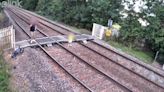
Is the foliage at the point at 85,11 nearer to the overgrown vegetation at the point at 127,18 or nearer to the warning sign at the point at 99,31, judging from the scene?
the overgrown vegetation at the point at 127,18

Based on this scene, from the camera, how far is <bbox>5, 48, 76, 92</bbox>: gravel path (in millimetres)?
8641

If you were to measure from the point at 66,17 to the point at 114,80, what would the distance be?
55.7 ft

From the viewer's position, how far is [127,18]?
1814 cm

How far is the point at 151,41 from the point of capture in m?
16.2

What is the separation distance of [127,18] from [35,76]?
10747mm

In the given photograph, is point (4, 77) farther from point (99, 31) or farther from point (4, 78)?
point (99, 31)

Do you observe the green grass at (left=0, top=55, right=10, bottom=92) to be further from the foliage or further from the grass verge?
the foliage

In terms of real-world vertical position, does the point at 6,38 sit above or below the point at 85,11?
below

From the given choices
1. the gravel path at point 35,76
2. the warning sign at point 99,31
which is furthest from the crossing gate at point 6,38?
the warning sign at point 99,31

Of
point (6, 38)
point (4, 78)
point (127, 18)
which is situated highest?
point (127, 18)

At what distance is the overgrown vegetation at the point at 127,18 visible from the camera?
16.2 m

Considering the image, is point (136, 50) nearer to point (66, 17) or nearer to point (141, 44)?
point (141, 44)

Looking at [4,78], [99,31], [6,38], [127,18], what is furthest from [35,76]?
[127,18]

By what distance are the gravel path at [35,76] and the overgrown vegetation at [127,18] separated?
8.02 m
